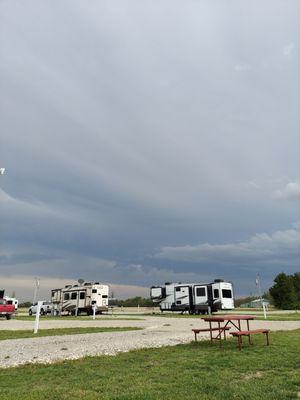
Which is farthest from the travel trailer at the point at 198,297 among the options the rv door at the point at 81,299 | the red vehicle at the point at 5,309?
the red vehicle at the point at 5,309

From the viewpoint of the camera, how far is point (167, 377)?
273 inches

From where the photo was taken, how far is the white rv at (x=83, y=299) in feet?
125

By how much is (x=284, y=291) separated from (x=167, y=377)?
1838 inches

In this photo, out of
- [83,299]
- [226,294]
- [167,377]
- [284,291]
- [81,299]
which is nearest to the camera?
[167,377]

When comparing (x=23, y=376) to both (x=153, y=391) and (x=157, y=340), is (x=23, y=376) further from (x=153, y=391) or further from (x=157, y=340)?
(x=157, y=340)

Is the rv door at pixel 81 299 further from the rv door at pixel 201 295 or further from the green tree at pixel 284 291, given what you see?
the green tree at pixel 284 291

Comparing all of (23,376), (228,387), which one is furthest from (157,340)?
(228,387)

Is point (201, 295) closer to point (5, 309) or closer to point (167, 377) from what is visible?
point (5, 309)

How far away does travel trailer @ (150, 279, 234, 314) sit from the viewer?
1403 inches

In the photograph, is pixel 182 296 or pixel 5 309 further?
pixel 182 296

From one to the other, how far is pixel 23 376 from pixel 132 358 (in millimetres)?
2664

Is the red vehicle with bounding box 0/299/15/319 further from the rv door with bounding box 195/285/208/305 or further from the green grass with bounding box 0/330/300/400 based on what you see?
the green grass with bounding box 0/330/300/400

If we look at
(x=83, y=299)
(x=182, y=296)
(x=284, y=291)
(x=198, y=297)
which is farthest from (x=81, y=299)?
(x=284, y=291)

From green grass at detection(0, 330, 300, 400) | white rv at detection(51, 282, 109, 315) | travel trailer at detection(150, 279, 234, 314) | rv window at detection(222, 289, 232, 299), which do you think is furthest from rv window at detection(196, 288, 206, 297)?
green grass at detection(0, 330, 300, 400)
